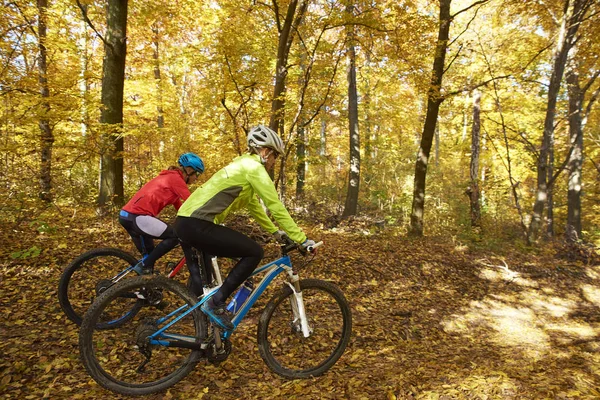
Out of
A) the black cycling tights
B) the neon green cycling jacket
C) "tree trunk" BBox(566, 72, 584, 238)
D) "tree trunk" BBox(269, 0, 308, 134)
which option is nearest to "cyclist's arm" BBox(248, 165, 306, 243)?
the neon green cycling jacket

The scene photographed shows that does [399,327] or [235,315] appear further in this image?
[399,327]

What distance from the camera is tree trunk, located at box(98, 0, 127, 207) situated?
8535mm

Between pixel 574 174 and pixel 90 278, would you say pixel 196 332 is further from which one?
pixel 574 174

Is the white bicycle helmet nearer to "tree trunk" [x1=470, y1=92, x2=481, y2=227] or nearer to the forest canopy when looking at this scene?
the forest canopy

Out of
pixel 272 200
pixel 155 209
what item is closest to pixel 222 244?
pixel 272 200

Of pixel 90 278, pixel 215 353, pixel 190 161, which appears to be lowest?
pixel 215 353

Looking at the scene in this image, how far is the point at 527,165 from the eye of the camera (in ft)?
62.6

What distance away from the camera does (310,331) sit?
3814mm

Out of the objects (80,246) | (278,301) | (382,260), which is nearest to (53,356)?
(278,301)

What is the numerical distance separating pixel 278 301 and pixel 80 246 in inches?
218

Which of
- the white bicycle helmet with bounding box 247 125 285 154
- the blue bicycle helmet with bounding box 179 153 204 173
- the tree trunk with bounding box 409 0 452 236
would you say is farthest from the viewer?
the tree trunk with bounding box 409 0 452 236

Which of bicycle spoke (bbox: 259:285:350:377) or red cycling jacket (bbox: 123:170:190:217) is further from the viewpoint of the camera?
red cycling jacket (bbox: 123:170:190:217)

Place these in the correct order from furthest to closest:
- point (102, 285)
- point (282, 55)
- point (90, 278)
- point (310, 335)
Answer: point (282, 55) → point (90, 278) → point (102, 285) → point (310, 335)

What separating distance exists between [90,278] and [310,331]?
348 cm
